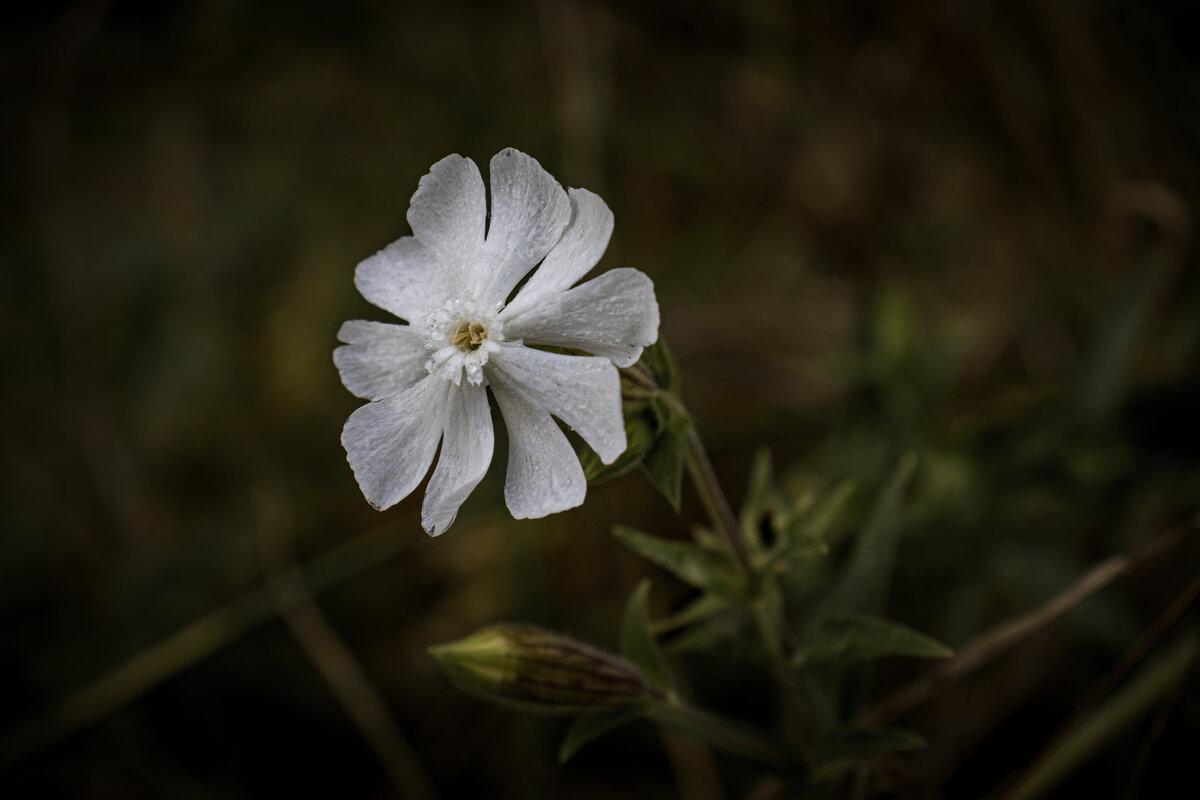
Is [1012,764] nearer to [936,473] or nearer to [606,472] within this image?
[936,473]

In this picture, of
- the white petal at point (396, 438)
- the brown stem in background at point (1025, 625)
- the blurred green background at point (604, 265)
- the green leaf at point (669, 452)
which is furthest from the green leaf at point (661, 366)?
the blurred green background at point (604, 265)

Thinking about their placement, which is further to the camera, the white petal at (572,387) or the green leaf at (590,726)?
the green leaf at (590,726)

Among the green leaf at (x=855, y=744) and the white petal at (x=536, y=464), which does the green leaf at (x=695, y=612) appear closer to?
the green leaf at (x=855, y=744)

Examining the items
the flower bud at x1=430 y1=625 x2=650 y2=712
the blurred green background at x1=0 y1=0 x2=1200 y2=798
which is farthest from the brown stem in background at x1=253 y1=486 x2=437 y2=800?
the flower bud at x1=430 y1=625 x2=650 y2=712

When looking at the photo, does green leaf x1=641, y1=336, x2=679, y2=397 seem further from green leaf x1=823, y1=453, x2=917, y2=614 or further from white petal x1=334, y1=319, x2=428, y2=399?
green leaf x1=823, y1=453, x2=917, y2=614

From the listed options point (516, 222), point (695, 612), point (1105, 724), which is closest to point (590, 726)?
point (695, 612)

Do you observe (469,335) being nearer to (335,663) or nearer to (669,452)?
(669,452)

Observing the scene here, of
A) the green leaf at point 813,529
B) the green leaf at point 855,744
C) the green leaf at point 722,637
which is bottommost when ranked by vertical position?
the green leaf at point 855,744
